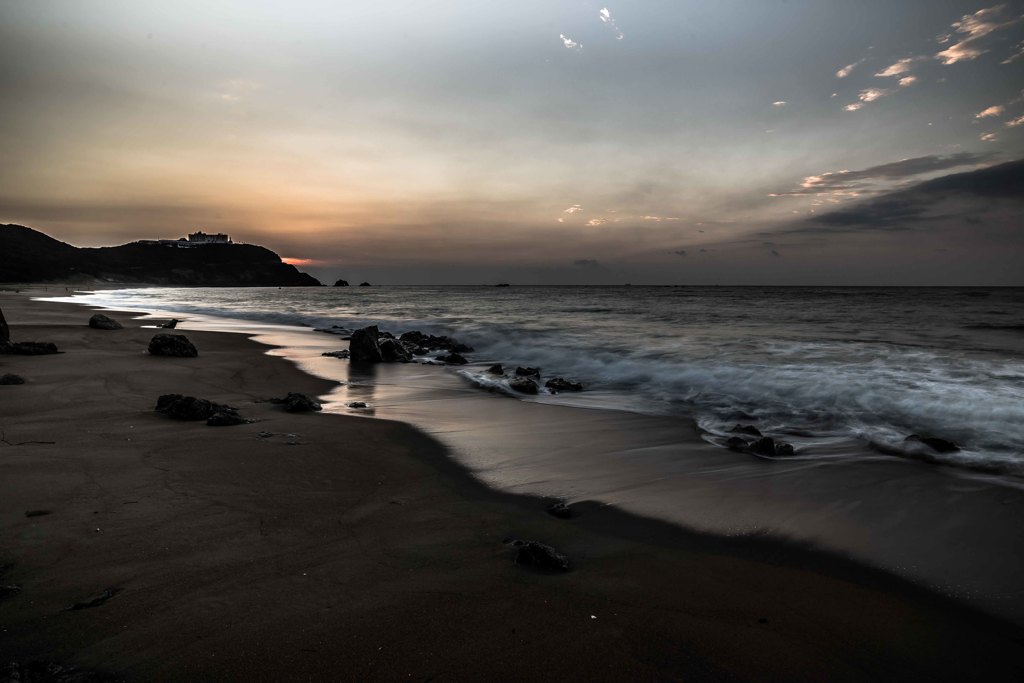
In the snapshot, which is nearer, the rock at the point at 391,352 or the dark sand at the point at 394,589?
the dark sand at the point at 394,589

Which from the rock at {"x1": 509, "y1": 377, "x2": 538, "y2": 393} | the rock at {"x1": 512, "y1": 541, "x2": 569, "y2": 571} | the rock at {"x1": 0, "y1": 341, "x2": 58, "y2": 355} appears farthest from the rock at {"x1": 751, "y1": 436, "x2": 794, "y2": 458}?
the rock at {"x1": 0, "y1": 341, "x2": 58, "y2": 355}

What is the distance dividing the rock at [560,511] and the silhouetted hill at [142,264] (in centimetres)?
11507

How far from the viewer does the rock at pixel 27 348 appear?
8.39 m

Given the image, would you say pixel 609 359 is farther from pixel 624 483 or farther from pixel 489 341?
pixel 624 483

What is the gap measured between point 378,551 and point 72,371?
7151 mm

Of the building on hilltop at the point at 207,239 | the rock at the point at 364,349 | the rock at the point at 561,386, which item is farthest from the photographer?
the building on hilltop at the point at 207,239

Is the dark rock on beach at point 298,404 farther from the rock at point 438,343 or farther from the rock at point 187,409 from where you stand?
the rock at point 438,343

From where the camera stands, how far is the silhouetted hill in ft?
307

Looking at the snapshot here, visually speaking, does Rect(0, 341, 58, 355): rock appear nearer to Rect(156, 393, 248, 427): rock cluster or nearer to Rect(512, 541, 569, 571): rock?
Rect(156, 393, 248, 427): rock cluster

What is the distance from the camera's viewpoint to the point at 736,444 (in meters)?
5.35

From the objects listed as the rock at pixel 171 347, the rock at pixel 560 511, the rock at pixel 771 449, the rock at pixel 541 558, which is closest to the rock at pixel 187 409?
the rock at pixel 560 511

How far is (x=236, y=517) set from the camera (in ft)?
10.4

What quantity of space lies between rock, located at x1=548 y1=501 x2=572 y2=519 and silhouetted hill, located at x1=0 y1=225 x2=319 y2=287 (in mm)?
115069

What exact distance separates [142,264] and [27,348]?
150092mm
